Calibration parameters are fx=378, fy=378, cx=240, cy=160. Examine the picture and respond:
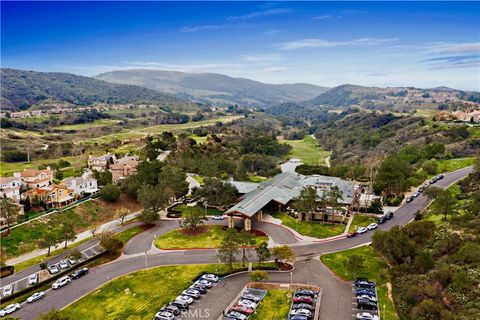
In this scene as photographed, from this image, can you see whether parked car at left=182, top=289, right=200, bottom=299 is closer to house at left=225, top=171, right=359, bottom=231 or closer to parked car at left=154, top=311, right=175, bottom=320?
parked car at left=154, top=311, right=175, bottom=320

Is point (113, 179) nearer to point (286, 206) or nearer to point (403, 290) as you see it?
point (286, 206)

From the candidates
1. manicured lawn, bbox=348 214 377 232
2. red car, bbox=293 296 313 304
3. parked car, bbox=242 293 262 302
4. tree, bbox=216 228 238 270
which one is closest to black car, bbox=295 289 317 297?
red car, bbox=293 296 313 304

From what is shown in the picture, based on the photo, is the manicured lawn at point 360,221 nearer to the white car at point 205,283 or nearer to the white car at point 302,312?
the white car at point 302,312

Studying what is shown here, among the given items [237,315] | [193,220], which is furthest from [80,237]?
[237,315]

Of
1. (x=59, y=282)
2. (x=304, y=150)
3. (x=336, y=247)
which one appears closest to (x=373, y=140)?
(x=304, y=150)

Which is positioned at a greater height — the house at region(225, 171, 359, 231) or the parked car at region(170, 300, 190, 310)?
the house at region(225, 171, 359, 231)

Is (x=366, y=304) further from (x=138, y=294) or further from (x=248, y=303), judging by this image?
(x=138, y=294)
